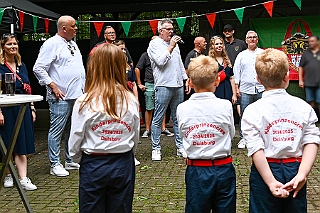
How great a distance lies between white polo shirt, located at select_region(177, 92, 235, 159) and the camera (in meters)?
2.70

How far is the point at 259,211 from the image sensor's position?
253 cm

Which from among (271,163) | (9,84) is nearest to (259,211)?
(271,163)

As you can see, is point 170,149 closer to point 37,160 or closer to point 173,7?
point 37,160

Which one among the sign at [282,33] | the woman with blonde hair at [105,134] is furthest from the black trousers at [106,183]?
the sign at [282,33]

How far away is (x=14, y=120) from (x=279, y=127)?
9.93ft

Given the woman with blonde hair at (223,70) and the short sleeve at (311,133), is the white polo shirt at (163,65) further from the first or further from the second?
the short sleeve at (311,133)

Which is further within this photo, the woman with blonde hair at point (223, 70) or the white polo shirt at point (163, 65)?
the woman with blonde hair at point (223, 70)

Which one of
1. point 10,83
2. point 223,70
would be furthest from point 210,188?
point 223,70

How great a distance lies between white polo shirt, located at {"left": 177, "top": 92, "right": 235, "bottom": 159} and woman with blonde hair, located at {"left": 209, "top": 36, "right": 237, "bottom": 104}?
11.7ft

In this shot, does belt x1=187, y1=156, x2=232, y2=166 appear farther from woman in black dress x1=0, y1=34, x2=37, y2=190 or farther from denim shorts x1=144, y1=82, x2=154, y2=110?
denim shorts x1=144, y1=82, x2=154, y2=110

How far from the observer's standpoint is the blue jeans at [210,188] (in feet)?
8.78

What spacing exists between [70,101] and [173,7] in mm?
5367

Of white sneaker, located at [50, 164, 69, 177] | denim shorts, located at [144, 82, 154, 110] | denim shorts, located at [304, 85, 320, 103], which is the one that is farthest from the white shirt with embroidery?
denim shorts, located at [144, 82, 154, 110]

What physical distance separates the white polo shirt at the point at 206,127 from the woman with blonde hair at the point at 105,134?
305 millimetres
